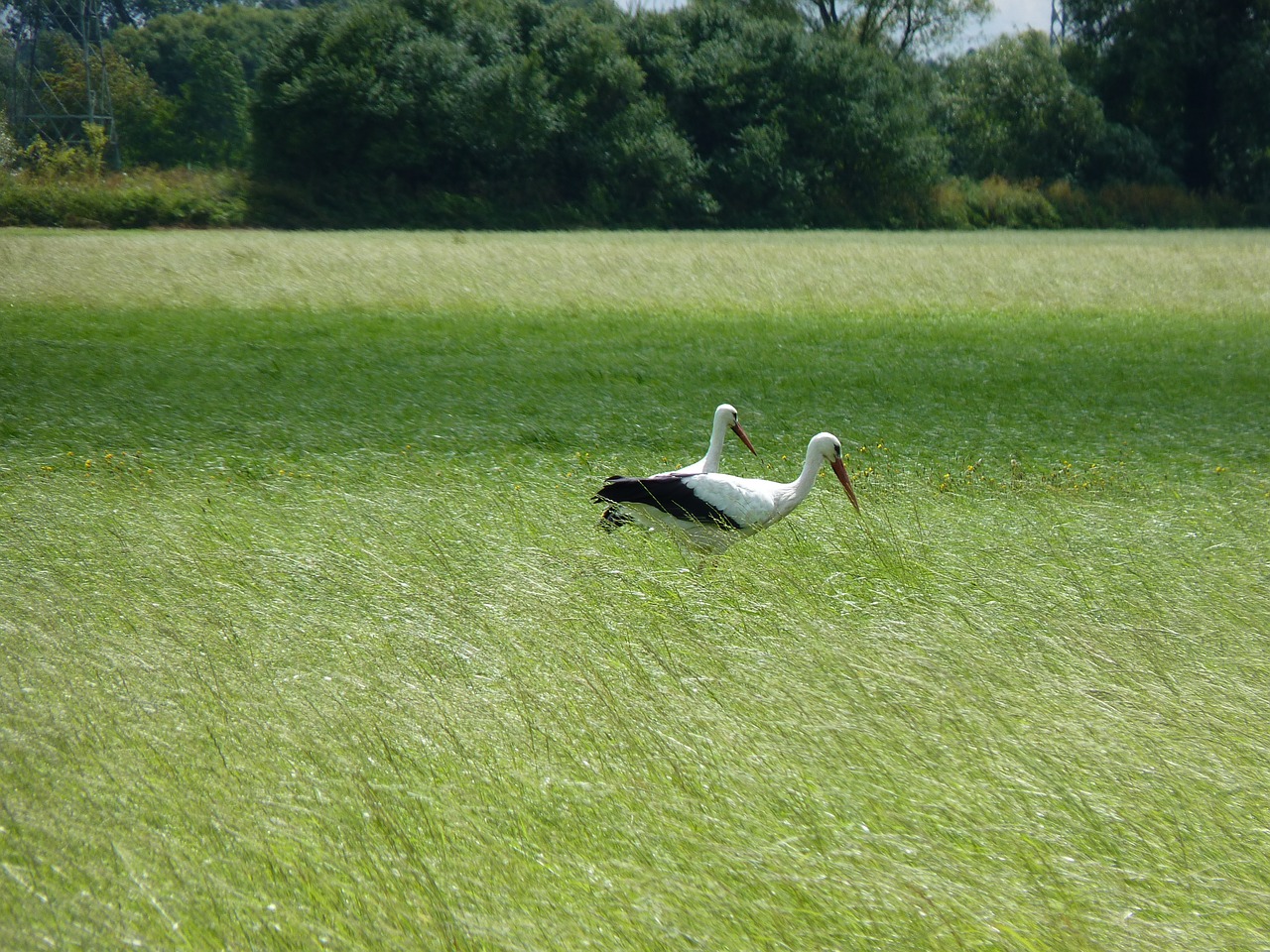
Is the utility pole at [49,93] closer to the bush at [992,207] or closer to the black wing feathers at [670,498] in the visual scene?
the bush at [992,207]

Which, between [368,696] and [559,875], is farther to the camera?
[368,696]

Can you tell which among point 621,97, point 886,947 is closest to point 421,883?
point 886,947

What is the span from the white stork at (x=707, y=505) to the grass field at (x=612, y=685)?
0.90 feet

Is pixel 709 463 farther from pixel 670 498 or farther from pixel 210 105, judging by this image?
pixel 210 105

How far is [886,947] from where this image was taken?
3.62 meters

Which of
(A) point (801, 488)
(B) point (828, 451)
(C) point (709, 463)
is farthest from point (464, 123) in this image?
(A) point (801, 488)

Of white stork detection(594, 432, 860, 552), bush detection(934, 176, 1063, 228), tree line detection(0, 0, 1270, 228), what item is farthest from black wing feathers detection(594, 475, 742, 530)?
bush detection(934, 176, 1063, 228)

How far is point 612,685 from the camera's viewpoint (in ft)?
17.3

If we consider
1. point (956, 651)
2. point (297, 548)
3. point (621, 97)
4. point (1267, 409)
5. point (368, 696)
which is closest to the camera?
point (368, 696)

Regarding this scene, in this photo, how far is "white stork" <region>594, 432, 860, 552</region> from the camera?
23.7 ft

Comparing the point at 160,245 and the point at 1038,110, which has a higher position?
the point at 1038,110

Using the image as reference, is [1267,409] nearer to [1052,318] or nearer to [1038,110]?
[1052,318]

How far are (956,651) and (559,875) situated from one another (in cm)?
238

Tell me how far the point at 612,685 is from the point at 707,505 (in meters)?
2.14
